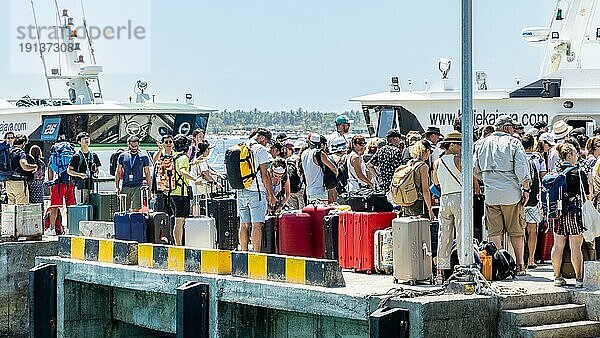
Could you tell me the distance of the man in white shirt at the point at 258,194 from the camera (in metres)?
13.1

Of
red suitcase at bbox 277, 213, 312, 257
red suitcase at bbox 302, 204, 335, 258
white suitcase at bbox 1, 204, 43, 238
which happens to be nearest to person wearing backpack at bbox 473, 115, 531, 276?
red suitcase at bbox 302, 204, 335, 258

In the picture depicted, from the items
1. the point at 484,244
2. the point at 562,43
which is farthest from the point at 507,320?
the point at 562,43

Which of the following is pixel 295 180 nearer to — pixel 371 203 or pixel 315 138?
pixel 315 138

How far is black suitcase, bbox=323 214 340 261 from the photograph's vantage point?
12453mm

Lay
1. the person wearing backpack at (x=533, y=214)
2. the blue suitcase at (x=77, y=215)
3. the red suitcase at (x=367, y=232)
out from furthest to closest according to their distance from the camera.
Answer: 1. the blue suitcase at (x=77, y=215)
2. the person wearing backpack at (x=533, y=214)
3. the red suitcase at (x=367, y=232)

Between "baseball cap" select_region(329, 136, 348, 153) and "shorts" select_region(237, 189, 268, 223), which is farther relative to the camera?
"baseball cap" select_region(329, 136, 348, 153)

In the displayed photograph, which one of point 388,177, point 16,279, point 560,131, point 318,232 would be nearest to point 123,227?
point 16,279

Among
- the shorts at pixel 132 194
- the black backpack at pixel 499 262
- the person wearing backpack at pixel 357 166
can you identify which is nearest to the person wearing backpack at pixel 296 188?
the person wearing backpack at pixel 357 166

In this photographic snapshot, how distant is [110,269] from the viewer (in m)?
13.2

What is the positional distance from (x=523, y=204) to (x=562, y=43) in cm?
1411

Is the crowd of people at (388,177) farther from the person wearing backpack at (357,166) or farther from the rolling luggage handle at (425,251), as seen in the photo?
the rolling luggage handle at (425,251)

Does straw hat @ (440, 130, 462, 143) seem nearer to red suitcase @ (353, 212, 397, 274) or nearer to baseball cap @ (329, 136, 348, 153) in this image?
red suitcase @ (353, 212, 397, 274)

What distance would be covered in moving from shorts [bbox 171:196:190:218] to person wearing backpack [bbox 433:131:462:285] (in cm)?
446

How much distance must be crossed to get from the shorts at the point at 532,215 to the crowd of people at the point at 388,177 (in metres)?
0.01
